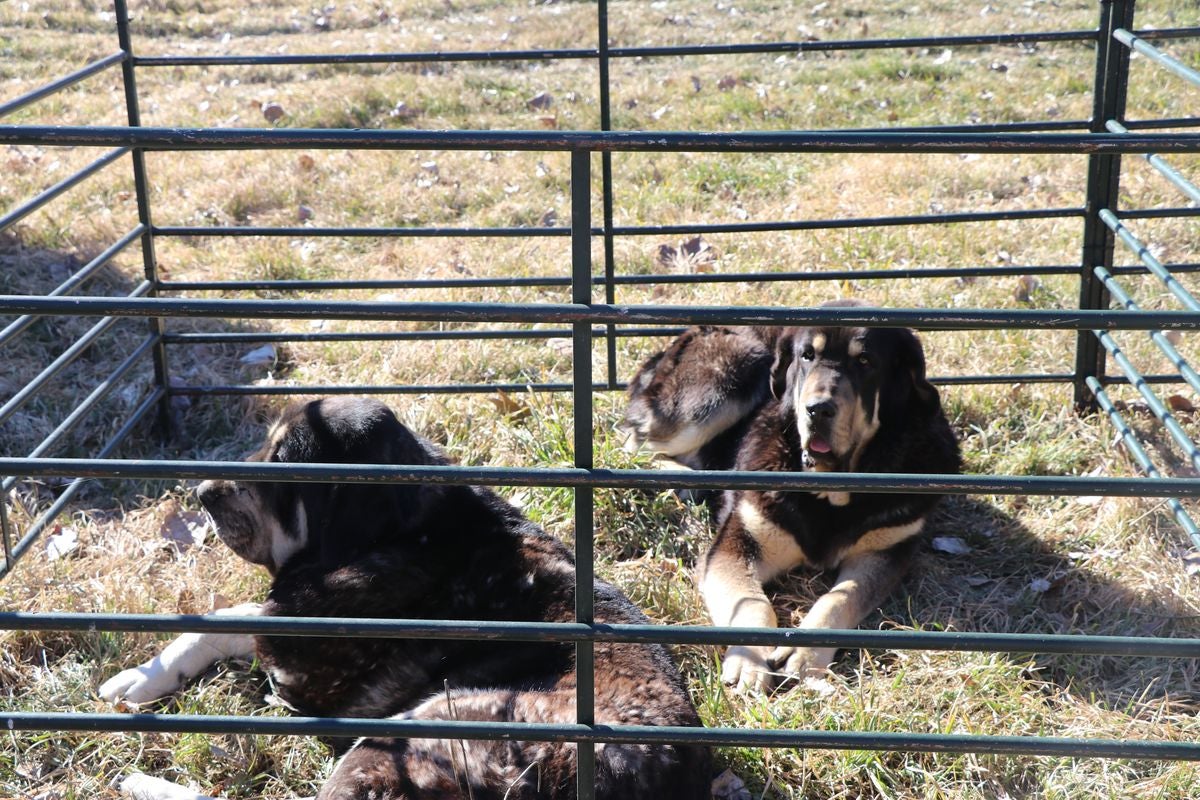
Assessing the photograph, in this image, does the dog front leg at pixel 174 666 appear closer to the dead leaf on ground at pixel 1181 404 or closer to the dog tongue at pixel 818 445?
the dog tongue at pixel 818 445

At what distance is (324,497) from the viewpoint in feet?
12.9

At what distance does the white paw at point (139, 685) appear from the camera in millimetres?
3891

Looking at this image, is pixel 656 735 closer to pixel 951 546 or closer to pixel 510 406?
pixel 951 546

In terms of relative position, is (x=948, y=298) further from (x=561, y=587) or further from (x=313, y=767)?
(x=313, y=767)

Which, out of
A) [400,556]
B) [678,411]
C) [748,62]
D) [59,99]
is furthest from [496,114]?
[400,556]

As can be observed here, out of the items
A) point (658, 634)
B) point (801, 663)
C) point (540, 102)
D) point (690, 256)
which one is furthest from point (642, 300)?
point (658, 634)

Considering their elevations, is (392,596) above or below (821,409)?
below

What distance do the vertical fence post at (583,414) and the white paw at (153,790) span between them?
4.36 ft

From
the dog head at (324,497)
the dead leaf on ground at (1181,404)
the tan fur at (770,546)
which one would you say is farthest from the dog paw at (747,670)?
the dead leaf on ground at (1181,404)

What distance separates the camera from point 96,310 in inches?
96.2

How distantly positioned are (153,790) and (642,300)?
4192mm

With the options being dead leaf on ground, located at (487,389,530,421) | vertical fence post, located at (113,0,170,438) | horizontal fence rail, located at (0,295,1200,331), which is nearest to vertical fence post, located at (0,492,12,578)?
vertical fence post, located at (113,0,170,438)

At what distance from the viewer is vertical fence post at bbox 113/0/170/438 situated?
17.7ft

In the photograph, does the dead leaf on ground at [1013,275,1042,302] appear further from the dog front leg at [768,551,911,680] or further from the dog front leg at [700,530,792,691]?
the dog front leg at [700,530,792,691]
